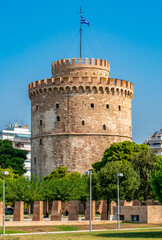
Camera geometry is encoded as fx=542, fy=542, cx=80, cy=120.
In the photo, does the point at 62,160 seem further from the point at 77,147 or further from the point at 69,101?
the point at 69,101

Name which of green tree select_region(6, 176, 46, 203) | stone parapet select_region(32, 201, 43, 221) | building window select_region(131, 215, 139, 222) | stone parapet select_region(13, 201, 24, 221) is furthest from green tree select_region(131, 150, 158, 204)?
stone parapet select_region(13, 201, 24, 221)

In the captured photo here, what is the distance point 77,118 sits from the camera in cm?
6359

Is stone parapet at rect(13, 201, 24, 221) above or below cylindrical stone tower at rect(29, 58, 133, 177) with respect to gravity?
below

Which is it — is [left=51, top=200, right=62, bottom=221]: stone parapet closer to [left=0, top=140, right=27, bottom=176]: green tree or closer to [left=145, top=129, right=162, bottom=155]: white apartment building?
[left=0, top=140, right=27, bottom=176]: green tree

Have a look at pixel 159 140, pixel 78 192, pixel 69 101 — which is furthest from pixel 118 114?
pixel 159 140

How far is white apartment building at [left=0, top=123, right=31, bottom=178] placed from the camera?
109m

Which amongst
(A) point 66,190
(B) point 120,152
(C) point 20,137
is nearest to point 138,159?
(B) point 120,152

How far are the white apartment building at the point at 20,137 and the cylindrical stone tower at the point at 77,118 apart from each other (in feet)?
133

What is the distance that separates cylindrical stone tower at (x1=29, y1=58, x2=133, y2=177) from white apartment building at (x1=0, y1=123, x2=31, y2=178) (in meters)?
40.5

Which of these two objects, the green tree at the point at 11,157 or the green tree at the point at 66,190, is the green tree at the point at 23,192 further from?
the green tree at the point at 11,157

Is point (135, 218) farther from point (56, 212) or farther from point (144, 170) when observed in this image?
point (144, 170)

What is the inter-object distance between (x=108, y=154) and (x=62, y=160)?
6651mm

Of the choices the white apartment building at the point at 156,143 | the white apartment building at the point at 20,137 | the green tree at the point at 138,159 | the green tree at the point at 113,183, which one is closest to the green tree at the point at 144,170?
the green tree at the point at 138,159

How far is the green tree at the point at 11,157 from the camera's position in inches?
3346
